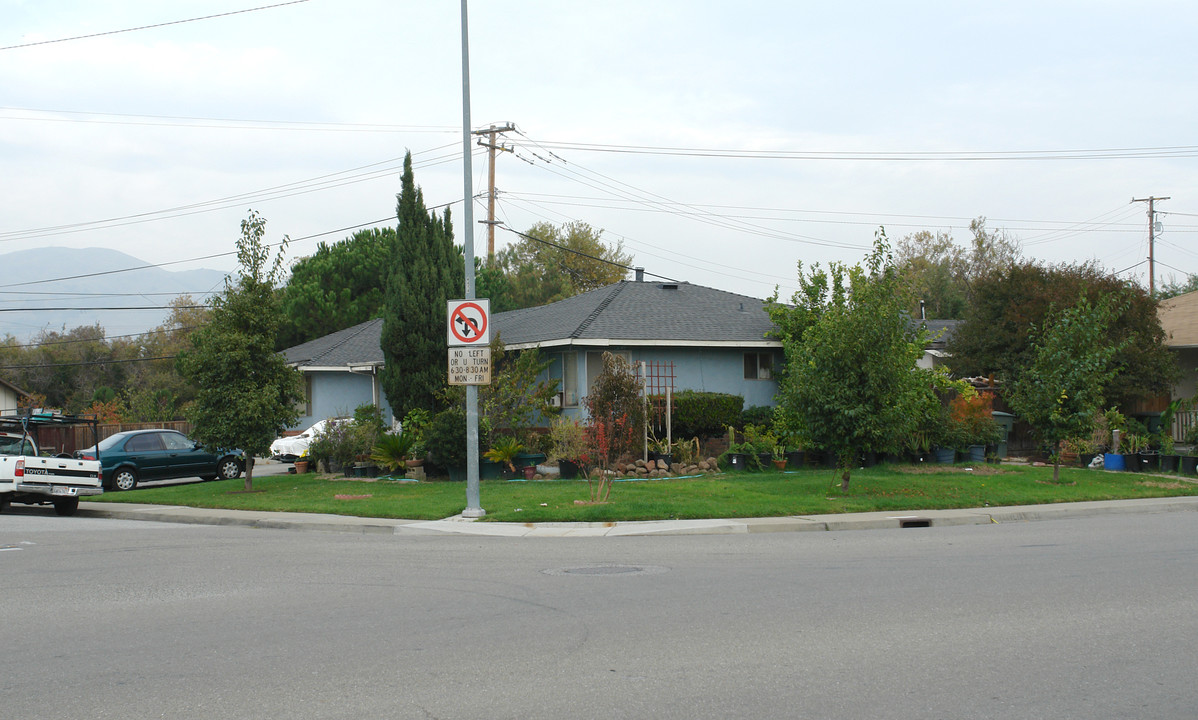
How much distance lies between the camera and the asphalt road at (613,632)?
19.3 feet

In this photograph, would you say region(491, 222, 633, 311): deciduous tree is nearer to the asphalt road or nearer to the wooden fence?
the wooden fence

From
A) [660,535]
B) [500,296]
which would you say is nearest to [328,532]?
[660,535]

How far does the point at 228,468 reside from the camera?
90.9 ft

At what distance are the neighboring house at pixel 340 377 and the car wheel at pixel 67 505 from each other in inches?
Result: 416

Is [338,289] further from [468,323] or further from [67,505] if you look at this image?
[468,323]

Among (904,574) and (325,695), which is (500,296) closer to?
(904,574)

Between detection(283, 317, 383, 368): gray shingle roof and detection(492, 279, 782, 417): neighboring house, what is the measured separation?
549 cm

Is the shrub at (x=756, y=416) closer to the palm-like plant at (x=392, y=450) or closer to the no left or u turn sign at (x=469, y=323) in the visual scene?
the palm-like plant at (x=392, y=450)

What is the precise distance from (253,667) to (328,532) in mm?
9464

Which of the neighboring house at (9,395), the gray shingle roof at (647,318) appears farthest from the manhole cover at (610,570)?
the neighboring house at (9,395)

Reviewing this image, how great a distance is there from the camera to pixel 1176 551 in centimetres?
1178

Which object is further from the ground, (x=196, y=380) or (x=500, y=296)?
(x=500, y=296)

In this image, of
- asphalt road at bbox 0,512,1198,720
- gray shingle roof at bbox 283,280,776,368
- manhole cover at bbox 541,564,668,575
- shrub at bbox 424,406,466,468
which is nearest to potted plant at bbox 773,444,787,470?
gray shingle roof at bbox 283,280,776,368

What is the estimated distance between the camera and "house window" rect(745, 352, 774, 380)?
2644 cm
